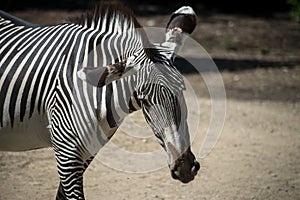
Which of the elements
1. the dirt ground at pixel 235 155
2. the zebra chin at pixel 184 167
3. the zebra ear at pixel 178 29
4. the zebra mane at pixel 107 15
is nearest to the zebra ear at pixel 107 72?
the zebra ear at pixel 178 29

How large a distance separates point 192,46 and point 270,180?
465 cm

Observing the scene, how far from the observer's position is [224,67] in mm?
8641

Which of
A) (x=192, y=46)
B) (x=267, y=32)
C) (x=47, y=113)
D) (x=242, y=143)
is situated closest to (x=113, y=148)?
(x=242, y=143)

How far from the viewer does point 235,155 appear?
18.5 feet

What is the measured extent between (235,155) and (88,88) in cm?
277

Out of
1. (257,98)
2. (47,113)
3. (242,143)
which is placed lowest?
(257,98)

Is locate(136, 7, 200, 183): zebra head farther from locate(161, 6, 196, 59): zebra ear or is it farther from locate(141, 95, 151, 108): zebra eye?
locate(161, 6, 196, 59): zebra ear

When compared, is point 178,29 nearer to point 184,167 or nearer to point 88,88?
point 88,88

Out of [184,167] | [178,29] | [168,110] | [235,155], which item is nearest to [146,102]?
[168,110]

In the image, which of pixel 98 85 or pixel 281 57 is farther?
pixel 281 57

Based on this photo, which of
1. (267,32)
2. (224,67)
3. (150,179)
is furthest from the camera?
(267,32)

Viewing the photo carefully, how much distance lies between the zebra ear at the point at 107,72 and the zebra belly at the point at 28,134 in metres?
0.53

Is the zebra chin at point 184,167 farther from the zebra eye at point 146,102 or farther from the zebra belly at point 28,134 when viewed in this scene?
the zebra belly at point 28,134

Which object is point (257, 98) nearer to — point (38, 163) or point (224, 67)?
point (224, 67)
